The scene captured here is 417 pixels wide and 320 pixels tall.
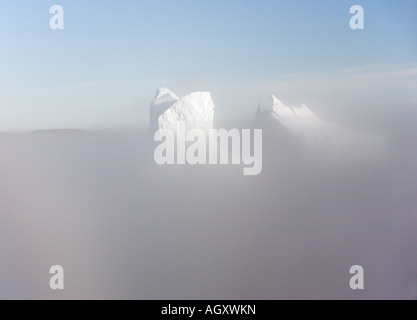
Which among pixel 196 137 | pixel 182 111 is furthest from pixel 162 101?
pixel 196 137

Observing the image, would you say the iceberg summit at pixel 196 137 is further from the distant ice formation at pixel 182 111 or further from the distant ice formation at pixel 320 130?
the distant ice formation at pixel 320 130

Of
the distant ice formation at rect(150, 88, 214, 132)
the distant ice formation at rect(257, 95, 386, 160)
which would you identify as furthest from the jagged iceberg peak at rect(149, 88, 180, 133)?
the distant ice formation at rect(257, 95, 386, 160)

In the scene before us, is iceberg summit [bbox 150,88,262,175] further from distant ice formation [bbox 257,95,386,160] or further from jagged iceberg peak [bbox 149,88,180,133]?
distant ice formation [bbox 257,95,386,160]

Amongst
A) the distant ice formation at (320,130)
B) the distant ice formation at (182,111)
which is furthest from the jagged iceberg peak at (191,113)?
the distant ice formation at (320,130)

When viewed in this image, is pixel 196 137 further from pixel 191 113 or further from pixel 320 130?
pixel 320 130

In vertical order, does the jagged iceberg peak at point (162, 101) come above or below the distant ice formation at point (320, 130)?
above

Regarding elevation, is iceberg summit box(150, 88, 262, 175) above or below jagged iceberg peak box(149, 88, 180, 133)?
below

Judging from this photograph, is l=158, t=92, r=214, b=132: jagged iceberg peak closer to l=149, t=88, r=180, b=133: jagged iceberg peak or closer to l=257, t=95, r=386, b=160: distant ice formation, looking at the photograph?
l=149, t=88, r=180, b=133: jagged iceberg peak
